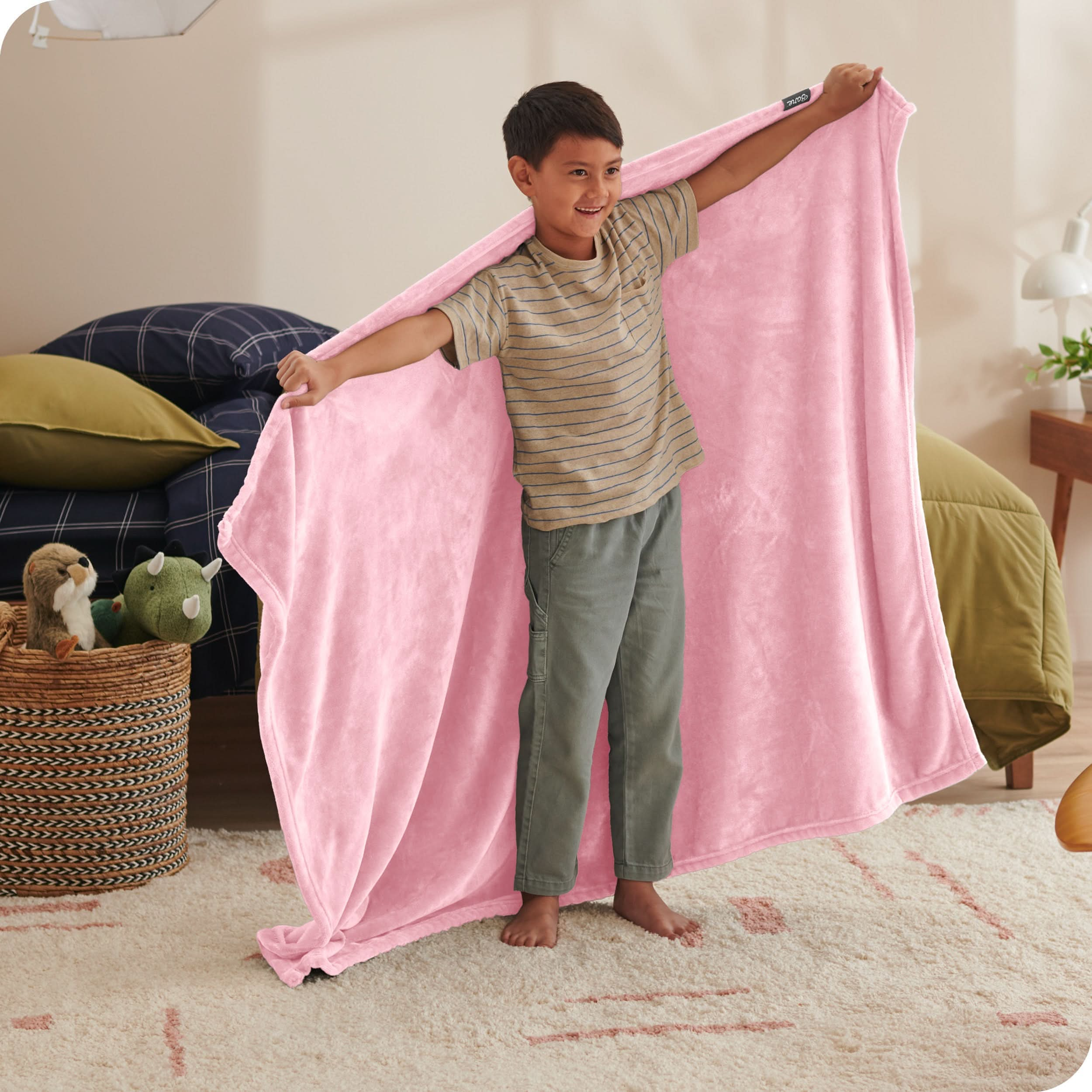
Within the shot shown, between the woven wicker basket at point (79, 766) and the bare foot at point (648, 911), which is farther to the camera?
the woven wicker basket at point (79, 766)

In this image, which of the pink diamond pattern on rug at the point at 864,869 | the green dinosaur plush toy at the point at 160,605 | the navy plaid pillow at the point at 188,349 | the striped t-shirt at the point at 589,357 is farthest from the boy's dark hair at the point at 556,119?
the navy plaid pillow at the point at 188,349

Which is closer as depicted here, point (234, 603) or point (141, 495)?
point (234, 603)

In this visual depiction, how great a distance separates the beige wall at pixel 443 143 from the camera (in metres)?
3.19

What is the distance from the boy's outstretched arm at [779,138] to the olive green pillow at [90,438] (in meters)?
1.15

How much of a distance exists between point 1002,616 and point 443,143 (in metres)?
2.05

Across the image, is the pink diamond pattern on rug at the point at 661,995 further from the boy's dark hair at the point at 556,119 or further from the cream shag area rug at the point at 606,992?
the boy's dark hair at the point at 556,119

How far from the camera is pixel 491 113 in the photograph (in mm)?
3326

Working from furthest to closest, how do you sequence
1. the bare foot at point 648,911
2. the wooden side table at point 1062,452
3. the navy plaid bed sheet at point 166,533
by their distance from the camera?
the wooden side table at point 1062,452
the navy plaid bed sheet at point 166,533
the bare foot at point 648,911

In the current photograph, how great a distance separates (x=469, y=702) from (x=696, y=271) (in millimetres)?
686

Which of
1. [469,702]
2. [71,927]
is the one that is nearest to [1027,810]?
[469,702]

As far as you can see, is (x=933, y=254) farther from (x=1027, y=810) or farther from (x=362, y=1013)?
(x=362, y=1013)

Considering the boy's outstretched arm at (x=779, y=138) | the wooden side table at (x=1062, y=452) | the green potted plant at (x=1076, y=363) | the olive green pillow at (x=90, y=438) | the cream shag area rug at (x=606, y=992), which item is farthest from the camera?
the green potted plant at (x=1076, y=363)

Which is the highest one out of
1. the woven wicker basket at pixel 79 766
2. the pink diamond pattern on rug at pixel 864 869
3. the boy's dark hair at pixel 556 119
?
the boy's dark hair at pixel 556 119

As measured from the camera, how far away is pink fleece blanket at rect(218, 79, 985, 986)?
1506 millimetres
